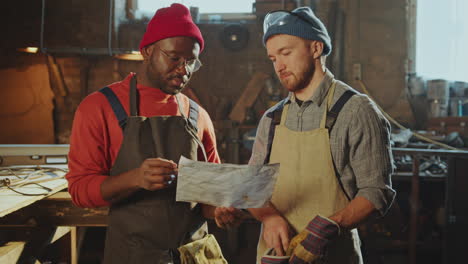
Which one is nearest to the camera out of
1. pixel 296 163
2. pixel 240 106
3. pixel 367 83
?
pixel 296 163

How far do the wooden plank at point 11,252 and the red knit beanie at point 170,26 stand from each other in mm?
1446

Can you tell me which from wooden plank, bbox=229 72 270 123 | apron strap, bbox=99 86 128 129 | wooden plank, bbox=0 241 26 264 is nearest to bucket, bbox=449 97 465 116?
wooden plank, bbox=229 72 270 123

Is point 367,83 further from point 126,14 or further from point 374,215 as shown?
point 374,215

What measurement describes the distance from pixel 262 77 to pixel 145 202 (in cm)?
544

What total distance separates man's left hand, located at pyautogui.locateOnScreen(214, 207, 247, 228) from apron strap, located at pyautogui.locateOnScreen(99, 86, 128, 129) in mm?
519

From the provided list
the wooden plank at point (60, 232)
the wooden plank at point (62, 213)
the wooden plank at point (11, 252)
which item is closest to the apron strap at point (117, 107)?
the wooden plank at point (11, 252)

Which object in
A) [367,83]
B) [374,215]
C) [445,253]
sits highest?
[367,83]

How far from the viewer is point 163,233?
1.61 metres

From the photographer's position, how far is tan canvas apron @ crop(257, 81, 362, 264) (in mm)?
1516

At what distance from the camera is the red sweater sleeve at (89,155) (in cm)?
154

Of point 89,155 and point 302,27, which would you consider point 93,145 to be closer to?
point 89,155

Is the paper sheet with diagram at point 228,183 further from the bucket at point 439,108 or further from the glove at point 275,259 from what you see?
the bucket at point 439,108

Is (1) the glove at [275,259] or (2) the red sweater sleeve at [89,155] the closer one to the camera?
(1) the glove at [275,259]

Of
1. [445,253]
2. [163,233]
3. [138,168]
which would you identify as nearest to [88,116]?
[138,168]
